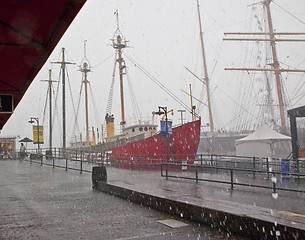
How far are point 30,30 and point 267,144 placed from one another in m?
22.9

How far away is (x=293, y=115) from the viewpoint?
1515 cm

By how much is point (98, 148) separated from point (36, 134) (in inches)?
308

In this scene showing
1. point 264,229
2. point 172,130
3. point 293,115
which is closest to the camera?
point 264,229

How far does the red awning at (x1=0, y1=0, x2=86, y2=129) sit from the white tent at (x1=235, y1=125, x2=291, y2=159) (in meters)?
21.2

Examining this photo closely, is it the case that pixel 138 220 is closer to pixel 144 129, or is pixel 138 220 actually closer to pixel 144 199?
pixel 144 199

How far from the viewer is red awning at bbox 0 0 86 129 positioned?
366cm

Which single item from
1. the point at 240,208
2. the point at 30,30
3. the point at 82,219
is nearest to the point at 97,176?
the point at 82,219

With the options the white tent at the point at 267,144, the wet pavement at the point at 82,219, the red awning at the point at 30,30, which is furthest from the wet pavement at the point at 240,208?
the white tent at the point at 267,144

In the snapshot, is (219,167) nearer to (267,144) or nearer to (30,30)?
(30,30)

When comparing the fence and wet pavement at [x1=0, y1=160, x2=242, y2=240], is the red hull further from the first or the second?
wet pavement at [x1=0, y1=160, x2=242, y2=240]

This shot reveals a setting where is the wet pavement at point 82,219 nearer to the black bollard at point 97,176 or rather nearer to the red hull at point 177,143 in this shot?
the black bollard at point 97,176

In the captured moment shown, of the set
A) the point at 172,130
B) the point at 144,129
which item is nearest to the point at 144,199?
the point at 172,130

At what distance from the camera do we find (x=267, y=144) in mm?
24391

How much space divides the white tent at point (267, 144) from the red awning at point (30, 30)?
2122 cm
